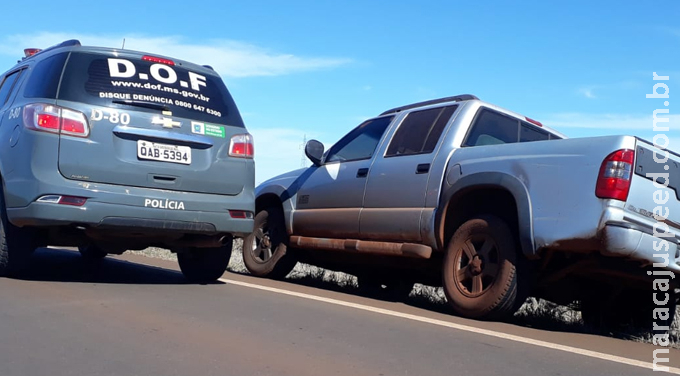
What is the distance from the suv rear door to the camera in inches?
241

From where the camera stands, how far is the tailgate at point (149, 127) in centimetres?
613

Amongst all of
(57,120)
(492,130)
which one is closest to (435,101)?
(492,130)

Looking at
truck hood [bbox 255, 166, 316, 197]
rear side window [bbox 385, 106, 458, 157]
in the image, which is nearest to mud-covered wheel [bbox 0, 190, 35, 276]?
truck hood [bbox 255, 166, 316, 197]

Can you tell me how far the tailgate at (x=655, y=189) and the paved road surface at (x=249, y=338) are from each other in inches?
35.5

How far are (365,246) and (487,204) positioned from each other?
1267mm

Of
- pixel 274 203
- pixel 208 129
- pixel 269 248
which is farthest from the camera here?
pixel 274 203

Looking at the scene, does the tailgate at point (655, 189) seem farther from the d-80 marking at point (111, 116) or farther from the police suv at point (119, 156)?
the d-80 marking at point (111, 116)

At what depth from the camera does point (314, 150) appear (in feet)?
26.0

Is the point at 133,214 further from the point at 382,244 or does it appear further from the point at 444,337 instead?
the point at 444,337

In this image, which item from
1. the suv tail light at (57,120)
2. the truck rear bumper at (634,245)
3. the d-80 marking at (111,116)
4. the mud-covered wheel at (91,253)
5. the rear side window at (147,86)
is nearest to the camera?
the truck rear bumper at (634,245)

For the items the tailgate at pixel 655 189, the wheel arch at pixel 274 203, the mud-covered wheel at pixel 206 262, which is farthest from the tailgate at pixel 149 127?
the tailgate at pixel 655 189

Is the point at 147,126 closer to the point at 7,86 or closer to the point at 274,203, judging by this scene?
the point at 7,86

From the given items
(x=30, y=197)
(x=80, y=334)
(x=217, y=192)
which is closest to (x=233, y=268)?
(x=217, y=192)

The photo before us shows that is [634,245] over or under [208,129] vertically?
under
